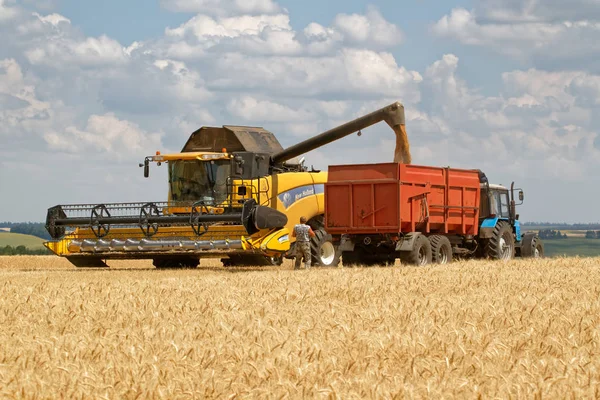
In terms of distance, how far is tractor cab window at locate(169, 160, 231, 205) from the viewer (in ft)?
73.2

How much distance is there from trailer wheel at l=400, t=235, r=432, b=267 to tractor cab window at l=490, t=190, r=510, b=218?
13.7 ft

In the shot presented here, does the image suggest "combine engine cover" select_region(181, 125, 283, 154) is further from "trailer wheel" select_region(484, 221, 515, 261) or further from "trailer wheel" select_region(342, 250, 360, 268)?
"trailer wheel" select_region(484, 221, 515, 261)

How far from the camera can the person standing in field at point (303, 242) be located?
20.7 metres

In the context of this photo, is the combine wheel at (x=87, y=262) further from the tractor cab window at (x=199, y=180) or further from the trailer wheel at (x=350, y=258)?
the trailer wheel at (x=350, y=258)

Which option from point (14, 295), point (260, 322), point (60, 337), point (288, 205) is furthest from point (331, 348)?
point (288, 205)

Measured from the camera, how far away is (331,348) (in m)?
8.20

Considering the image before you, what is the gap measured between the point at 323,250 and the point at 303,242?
4.31ft

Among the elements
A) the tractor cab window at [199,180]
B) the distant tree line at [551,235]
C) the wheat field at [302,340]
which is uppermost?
the tractor cab window at [199,180]

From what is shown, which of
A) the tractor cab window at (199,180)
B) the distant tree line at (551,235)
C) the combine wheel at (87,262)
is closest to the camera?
the tractor cab window at (199,180)

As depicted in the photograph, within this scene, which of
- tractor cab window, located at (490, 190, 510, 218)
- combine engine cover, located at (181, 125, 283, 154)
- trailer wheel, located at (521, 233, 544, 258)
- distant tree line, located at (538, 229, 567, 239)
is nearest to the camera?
combine engine cover, located at (181, 125, 283, 154)

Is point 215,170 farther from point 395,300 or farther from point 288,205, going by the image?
point 395,300

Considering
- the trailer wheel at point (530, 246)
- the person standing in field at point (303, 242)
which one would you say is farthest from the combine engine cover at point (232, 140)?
the trailer wheel at point (530, 246)

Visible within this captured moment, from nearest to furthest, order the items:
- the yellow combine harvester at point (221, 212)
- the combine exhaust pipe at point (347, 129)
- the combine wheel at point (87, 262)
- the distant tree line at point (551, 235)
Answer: the yellow combine harvester at point (221, 212) → the combine wheel at point (87, 262) → the combine exhaust pipe at point (347, 129) → the distant tree line at point (551, 235)

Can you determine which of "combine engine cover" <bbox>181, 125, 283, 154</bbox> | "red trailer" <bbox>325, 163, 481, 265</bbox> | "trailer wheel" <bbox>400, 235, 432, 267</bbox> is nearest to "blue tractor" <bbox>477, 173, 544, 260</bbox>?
"red trailer" <bbox>325, 163, 481, 265</bbox>
